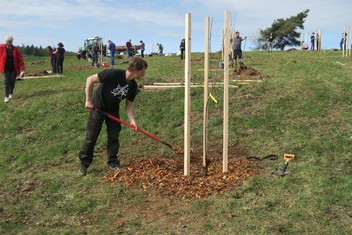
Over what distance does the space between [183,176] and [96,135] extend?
152 cm

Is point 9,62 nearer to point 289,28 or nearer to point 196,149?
point 196,149

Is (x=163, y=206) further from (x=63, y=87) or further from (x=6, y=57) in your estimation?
(x=63, y=87)

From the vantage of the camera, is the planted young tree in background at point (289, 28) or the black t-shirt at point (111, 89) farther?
the planted young tree in background at point (289, 28)

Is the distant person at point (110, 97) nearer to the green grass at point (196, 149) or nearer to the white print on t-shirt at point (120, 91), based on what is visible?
the white print on t-shirt at point (120, 91)

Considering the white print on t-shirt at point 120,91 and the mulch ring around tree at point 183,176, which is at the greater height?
the white print on t-shirt at point 120,91

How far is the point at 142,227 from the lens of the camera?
4.17 m

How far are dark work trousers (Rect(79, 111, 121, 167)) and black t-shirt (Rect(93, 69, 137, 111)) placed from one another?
0.18 meters

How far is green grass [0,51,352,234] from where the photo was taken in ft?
13.8

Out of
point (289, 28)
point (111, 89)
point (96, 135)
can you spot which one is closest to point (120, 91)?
point (111, 89)

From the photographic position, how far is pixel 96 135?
5660 mm

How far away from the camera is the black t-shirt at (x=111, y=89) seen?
530cm

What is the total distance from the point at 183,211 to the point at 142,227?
0.55 meters

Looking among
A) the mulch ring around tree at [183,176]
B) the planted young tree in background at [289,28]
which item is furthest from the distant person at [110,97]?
the planted young tree in background at [289,28]

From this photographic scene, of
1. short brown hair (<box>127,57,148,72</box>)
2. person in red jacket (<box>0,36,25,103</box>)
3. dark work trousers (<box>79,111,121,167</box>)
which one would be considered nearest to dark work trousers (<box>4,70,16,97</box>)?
person in red jacket (<box>0,36,25,103</box>)
